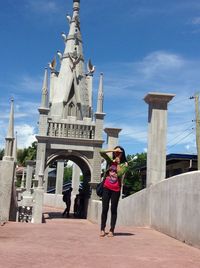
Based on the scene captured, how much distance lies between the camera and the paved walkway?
466 centimetres

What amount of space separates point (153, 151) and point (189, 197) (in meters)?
3.23

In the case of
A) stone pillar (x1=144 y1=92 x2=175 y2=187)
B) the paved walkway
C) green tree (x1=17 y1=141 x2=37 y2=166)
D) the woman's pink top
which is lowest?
the paved walkway

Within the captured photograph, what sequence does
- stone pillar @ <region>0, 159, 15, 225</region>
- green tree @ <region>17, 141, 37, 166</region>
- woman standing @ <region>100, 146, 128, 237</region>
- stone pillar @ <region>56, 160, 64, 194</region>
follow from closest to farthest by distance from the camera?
woman standing @ <region>100, 146, 128, 237</region> → stone pillar @ <region>0, 159, 15, 225</region> → stone pillar @ <region>56, 160, 64, 194</region> → green tree @ <region>17, 141, 37, 166</region>

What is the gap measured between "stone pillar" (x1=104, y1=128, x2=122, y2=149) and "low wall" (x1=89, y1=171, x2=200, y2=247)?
801cm

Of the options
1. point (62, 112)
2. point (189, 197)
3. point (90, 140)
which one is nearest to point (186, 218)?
point (189, 197)

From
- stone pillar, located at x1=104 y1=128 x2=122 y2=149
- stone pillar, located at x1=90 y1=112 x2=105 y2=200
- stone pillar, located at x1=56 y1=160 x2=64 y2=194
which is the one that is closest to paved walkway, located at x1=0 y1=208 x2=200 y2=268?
stone pillar, located at x1=104 y1=128 x2=122 y2=149

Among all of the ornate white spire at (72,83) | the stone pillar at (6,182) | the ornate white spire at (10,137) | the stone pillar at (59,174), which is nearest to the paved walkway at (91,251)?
the stone pillar at (6,182)

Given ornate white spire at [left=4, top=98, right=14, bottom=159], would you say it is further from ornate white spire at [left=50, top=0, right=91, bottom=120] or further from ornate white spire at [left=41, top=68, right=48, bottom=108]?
ornate white spire at [left=50, top=0, right=91, bottom=120]

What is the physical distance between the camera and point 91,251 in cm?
548

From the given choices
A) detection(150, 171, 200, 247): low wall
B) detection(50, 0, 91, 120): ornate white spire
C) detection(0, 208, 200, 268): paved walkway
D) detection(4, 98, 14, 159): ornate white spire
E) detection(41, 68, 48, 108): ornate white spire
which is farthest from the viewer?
detection(50, 0, 91, 120): ornate white spire

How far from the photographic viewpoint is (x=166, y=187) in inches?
334

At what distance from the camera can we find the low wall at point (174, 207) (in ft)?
22.0

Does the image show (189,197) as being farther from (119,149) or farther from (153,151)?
(153,151)

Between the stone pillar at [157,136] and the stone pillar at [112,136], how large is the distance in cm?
905
